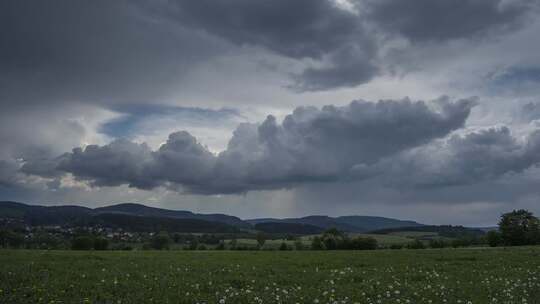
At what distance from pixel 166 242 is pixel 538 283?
9699cm

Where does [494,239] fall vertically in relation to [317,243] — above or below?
above

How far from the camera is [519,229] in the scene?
75375mm

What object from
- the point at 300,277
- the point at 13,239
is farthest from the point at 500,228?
the point at 13,239

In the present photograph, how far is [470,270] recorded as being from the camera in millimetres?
22203

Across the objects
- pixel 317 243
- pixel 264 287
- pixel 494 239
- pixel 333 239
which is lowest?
pixel 317 243

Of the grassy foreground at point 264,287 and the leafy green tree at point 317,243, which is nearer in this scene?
the grassy foreground at point 264,287

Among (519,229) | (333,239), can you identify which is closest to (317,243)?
(333,239)

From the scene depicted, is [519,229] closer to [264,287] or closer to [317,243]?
[317,243]

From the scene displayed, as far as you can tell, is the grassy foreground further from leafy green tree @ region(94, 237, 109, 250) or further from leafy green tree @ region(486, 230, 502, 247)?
leafy green tree @ region(486, 230, 502, 247)

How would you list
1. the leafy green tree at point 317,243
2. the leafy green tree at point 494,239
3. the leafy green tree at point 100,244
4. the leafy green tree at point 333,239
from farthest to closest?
1. the leafy green tree at point 494,239
2. the leafy green tree at point 317,243
3. the leafy green tree at point 333,239
4. the leafy green tree at point 100,244

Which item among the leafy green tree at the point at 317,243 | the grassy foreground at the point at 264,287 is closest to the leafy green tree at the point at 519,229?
the leafy green tree at the point at 317,243

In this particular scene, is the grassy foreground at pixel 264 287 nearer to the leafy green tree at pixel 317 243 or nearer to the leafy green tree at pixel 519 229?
the leafy green tree at pixel 317 243

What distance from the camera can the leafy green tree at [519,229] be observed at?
74125 millimetres

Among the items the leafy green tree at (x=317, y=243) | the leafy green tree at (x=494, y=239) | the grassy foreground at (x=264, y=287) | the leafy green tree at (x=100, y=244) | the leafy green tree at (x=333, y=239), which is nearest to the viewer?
the grassy foreground at (x=264, y=287)
